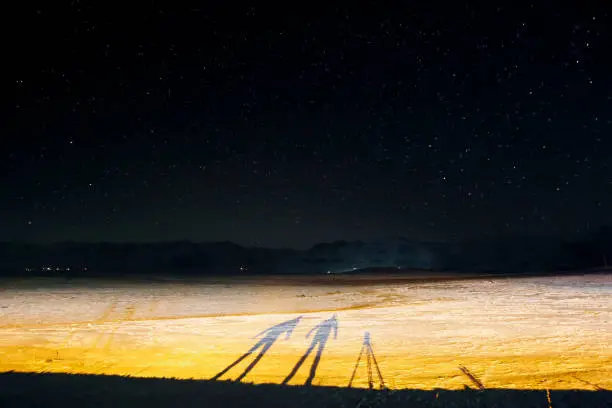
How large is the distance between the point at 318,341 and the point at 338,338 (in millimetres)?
633

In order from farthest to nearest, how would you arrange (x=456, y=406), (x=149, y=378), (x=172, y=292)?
1. (x=172, y=292)
2. (x=149, y=378)
3. (x=456, y=406)

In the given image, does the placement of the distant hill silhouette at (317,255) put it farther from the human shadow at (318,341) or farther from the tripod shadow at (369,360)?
the tripod shadow at (369,360)

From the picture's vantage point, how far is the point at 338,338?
42.2 ft

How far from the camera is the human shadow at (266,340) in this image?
945cm

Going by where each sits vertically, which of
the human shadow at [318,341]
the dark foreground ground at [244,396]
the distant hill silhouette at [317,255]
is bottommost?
the dark foreground ground at [244,396]

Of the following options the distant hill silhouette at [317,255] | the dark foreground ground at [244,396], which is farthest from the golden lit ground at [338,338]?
the distant hill silhouette at [317,255]

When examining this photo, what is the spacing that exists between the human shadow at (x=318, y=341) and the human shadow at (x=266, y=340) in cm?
70

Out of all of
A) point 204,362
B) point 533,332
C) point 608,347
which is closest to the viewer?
point 204,362

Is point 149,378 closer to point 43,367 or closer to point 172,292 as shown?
point 43,367

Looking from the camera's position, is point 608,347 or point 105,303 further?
point 105,303

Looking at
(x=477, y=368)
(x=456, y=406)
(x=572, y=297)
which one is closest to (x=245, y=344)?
(x=477, y=368)

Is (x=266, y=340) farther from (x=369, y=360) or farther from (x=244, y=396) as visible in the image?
(x=244, y=396)

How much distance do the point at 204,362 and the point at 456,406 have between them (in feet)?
15.5

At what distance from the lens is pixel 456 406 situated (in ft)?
23.6
